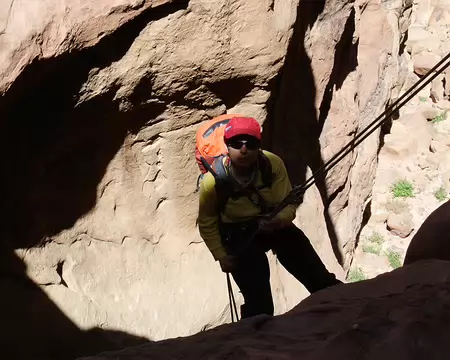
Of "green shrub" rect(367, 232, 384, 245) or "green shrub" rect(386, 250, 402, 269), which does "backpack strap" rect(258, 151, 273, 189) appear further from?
"green shrub" rect(367, 232, 384, 245)

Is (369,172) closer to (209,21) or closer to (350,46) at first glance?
(350,46)

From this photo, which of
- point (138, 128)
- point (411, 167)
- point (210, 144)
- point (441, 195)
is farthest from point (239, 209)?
point (411, 167)

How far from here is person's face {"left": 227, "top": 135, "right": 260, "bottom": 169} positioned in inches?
104

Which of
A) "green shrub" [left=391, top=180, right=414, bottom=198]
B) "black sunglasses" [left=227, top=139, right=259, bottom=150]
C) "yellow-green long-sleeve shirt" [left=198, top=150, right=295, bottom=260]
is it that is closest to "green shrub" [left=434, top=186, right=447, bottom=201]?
"green shrub" [left=391, top=180, right=414, bottom=198]

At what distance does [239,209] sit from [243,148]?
16.5 inches

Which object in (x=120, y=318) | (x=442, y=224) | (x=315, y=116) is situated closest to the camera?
(x=442, y=224)

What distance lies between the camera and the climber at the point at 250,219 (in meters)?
2.70

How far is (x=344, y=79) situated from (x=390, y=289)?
380 centimetres

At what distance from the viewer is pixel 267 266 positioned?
324cm

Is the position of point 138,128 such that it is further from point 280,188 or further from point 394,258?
point 394,258

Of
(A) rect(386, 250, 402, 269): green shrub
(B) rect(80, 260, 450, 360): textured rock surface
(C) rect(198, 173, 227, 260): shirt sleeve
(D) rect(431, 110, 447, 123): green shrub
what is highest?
(D) rect(431, 110, 447, 123): green shrub

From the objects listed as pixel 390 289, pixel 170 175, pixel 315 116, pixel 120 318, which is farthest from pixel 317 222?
pixel 390 289

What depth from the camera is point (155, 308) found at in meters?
3.94

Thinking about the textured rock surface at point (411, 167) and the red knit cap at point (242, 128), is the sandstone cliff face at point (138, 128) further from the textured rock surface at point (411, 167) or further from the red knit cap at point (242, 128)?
the textured rock surface at point (411, 167)
